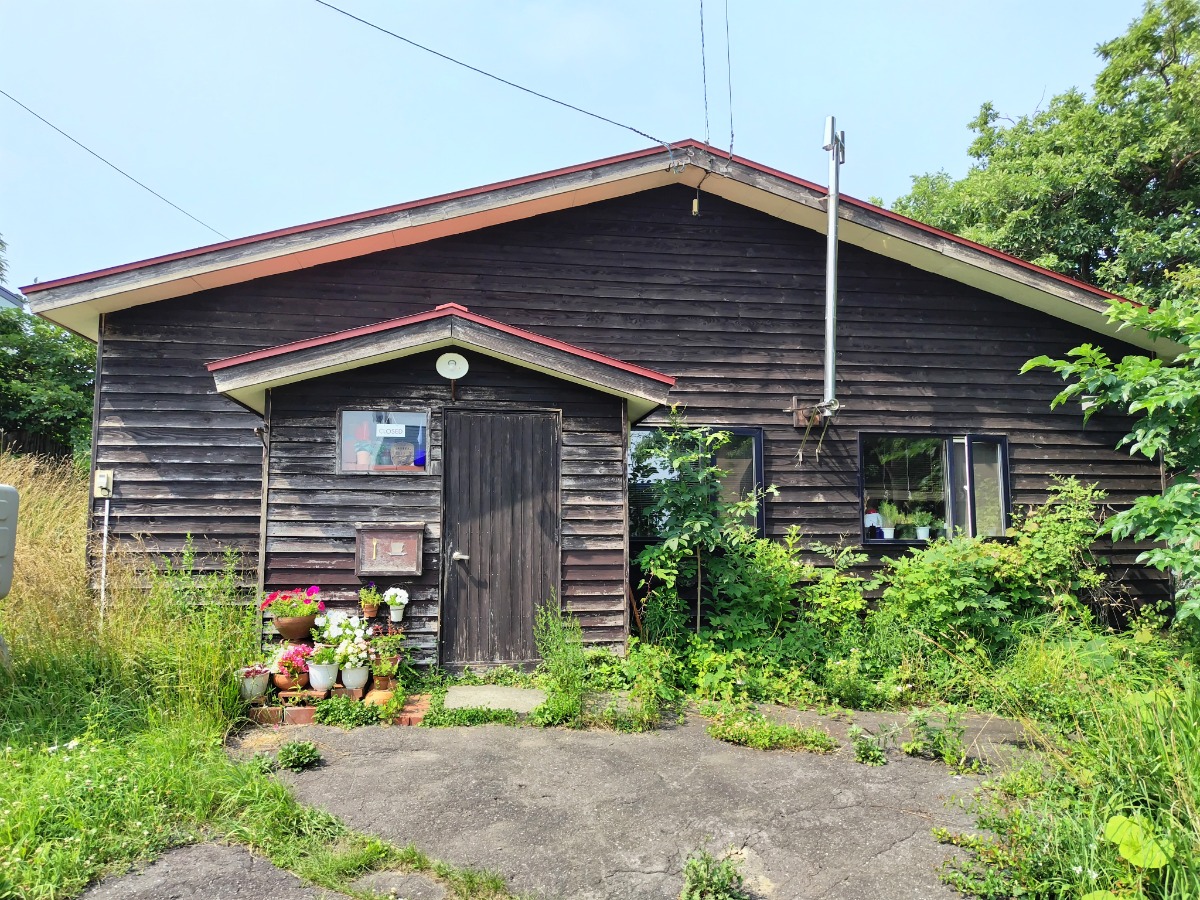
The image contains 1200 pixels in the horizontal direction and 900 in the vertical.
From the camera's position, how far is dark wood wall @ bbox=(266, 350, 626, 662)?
605 centimetres

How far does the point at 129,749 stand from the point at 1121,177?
19.3m

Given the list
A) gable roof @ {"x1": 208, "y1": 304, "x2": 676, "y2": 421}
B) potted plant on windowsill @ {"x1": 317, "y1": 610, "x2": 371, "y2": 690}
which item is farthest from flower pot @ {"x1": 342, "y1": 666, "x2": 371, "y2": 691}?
gable roof @ {"x1": 208, "y1": 304, "x2": 676, "y2": 421}

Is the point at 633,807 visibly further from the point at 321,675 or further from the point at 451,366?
the point at 451,366

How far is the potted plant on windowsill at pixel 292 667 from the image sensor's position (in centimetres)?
549

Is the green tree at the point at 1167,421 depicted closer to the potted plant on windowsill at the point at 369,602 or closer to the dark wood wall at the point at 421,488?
the dark wood wall at the point at 421,488

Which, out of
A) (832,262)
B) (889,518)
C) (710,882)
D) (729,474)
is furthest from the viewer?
(889,518)

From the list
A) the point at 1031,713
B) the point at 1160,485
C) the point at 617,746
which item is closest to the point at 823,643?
the point at 1031,713

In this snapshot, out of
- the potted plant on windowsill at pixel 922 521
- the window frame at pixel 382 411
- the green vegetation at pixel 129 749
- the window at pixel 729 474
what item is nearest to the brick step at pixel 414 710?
the green vegetation at pixel 129 749

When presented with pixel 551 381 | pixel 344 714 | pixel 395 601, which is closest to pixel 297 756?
pixel 344 714

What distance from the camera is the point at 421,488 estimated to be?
6.22m

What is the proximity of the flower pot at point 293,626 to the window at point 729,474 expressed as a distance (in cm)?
338

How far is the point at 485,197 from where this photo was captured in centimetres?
759

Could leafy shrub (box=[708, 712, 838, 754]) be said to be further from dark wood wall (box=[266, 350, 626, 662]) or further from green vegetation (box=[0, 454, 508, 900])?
green vegetation (box=[0, 454, 508, 900])

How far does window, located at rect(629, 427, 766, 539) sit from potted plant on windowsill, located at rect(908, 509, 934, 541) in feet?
6.21
